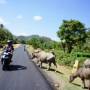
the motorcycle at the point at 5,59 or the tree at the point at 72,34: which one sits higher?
the tree at the point at 72,34

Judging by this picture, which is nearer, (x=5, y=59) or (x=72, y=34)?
(x=5, y=59)

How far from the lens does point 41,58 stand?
2425 cm

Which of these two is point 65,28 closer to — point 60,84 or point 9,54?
point 9,54

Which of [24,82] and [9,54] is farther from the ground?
[9,54]

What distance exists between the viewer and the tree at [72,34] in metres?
74.8

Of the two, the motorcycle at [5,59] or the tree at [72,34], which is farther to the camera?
the tree at [72,34]

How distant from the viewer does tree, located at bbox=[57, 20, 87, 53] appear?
74750mm

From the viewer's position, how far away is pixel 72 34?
75.9m

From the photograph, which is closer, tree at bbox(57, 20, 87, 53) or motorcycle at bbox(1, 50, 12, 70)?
motorcycle at bbox(1, 50, 12, 70)

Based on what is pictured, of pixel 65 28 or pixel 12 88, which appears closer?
pixel 12 88

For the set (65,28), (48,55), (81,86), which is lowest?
(81,86)

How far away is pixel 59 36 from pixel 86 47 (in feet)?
27.5

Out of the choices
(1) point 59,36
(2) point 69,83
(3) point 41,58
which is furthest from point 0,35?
(2) point 69,83

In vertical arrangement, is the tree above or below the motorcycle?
above
